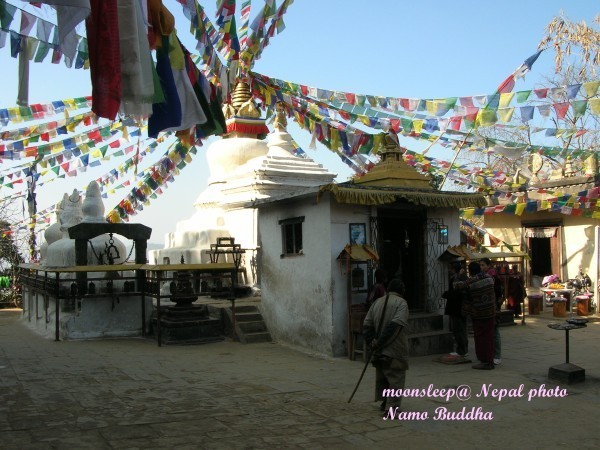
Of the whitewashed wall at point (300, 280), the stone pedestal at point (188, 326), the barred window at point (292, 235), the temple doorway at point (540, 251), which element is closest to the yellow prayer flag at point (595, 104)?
the whitewashed wall at point (300, 280)

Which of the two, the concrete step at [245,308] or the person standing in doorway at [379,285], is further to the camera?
the concrete step at [245,308]

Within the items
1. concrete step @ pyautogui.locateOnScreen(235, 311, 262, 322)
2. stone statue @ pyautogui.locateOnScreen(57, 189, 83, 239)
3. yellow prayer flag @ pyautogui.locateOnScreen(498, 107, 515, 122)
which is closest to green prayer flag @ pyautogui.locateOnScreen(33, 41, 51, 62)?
concrete step @ pyautogui.locateOnScreen(235, 311, 262, 322)

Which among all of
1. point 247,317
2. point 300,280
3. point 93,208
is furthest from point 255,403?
point 93,208

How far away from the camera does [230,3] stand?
1196cm

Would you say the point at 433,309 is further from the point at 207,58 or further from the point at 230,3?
the point at 230,3

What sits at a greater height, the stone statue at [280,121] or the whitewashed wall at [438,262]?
the stone statue at [280,121]

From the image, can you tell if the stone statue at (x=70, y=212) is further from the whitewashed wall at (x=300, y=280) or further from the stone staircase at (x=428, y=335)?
the stone staircase at (x=428, y=335)

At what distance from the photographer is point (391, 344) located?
6102 mm

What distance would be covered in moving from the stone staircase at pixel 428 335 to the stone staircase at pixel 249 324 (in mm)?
2890

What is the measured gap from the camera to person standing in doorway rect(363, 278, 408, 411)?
6.09 metres

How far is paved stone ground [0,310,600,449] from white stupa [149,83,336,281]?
533 centimetres

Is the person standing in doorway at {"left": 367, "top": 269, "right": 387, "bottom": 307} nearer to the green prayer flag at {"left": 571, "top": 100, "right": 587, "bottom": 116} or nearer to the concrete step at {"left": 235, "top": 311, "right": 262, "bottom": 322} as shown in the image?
the concrete step at {"left": 235, "top": 311, "right": 262, "bottom": 322}

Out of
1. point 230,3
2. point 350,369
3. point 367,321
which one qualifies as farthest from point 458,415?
point 230,3

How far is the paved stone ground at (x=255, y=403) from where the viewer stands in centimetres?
535
